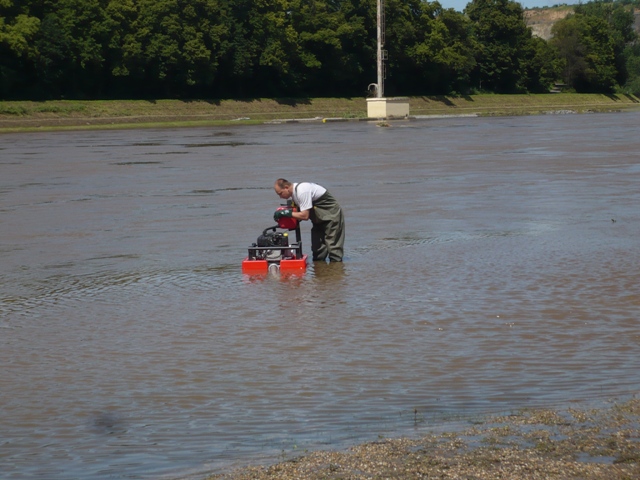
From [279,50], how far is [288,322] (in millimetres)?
88615

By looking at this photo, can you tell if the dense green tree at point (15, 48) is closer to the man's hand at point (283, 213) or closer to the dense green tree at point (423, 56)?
the dense green tree at point (423, 56)

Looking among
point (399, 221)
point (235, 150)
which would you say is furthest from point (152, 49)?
point (399, 221)

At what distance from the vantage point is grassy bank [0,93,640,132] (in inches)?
2788

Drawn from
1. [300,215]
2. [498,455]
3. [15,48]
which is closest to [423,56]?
[15,48]

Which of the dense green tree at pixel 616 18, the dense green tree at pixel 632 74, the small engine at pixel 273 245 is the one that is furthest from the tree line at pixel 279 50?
the small engine at pixel 273 245

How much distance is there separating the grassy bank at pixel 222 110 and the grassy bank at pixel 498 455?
201 feet

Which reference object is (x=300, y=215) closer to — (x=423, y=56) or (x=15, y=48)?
(x=15, y=48)

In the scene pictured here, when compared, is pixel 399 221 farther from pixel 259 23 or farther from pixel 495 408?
pixel 259 23

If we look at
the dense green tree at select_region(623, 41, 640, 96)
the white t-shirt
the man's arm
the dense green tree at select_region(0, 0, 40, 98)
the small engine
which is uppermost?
the dense green tree at select_region(0, 0, 40, 98)

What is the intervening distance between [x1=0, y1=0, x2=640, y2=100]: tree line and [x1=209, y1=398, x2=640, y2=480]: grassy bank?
246 feet

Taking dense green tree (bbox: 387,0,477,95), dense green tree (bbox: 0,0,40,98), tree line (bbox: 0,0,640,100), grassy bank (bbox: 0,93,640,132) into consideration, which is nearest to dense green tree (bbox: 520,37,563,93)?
tree line (bbox: 0,0,640,100)

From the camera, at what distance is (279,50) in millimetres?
97188

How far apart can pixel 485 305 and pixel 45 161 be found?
28.6 meters

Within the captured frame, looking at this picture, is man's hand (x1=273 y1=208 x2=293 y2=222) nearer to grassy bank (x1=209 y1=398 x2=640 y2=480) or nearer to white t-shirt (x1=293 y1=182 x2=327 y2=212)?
white t-shirt (x1=293 y1=182 x2=327 y2=212)
